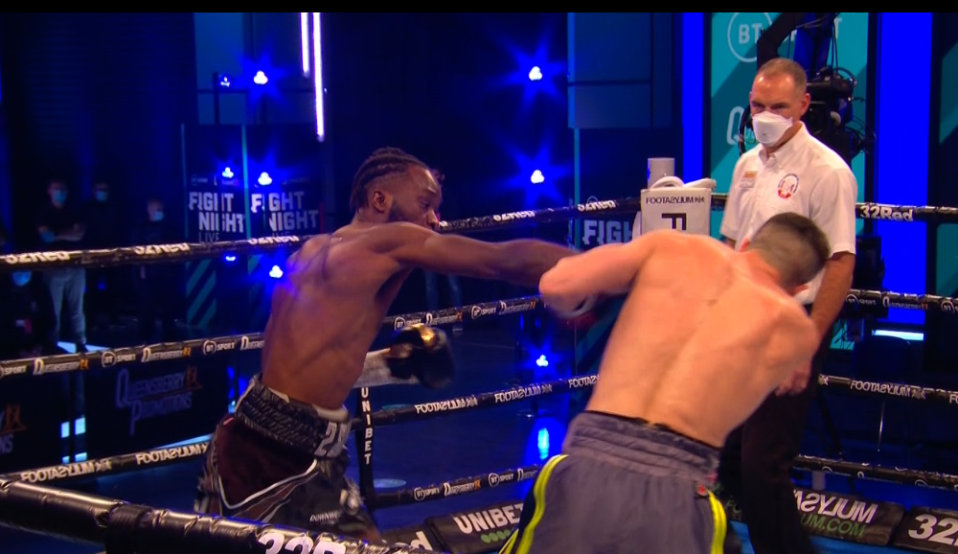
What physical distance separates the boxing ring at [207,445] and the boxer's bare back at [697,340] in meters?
0.92

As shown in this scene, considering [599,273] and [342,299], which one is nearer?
[599,273]

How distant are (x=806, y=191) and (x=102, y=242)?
21.2 ft

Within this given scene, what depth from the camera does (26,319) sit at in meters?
7.64

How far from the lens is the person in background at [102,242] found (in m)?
9.16

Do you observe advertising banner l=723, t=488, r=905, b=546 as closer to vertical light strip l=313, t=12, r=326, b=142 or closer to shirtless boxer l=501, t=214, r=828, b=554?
shirtless boxer l=501, t=214, r=828, b=554

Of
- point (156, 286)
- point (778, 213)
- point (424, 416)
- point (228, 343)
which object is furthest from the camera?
point (156, 286)

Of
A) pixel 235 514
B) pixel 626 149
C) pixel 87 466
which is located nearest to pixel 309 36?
pixel 626 149

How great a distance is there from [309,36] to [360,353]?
26.2 feet

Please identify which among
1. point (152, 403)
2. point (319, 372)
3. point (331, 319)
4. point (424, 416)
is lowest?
point (152, 403)

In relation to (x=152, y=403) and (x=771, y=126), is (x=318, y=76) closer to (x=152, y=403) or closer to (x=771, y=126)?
(x=152, y=403)

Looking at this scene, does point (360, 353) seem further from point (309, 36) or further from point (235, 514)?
point (309, 36)

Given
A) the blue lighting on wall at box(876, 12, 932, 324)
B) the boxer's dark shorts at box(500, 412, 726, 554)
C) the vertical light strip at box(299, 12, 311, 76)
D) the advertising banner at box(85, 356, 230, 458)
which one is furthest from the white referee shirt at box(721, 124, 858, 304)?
the vertical light strip at box(299, 12, 311, 76)

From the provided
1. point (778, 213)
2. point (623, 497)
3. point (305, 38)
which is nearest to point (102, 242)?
point (305, 38)

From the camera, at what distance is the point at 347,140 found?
11.1 m
